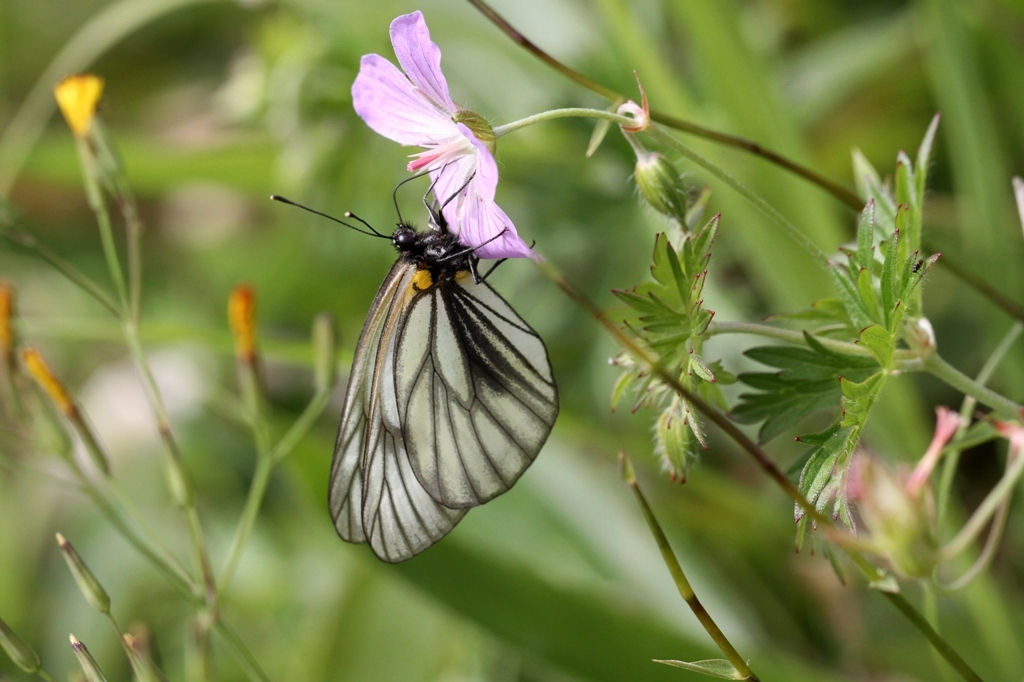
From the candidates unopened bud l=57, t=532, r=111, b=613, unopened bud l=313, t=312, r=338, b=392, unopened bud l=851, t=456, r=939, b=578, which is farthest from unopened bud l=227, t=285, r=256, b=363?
unopened bud l=851, t=456, r=939, b=578

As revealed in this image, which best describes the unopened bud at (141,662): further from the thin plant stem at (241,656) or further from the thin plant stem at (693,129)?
the thin plant stem at (693,129)

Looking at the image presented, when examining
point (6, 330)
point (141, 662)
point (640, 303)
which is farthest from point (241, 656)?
point (640, 303)

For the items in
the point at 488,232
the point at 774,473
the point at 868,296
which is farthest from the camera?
the point at 488,232

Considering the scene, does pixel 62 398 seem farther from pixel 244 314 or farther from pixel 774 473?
pixel 774 473

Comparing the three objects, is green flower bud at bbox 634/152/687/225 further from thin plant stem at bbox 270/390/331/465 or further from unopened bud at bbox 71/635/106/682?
unopened bud at bbox 71/635/106/682

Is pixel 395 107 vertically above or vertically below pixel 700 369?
above

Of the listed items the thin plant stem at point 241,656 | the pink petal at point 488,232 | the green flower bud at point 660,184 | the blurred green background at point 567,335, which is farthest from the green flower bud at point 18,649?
the green flower bud at point 660,184

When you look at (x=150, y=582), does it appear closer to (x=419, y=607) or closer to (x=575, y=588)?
(x=419, y=607)
